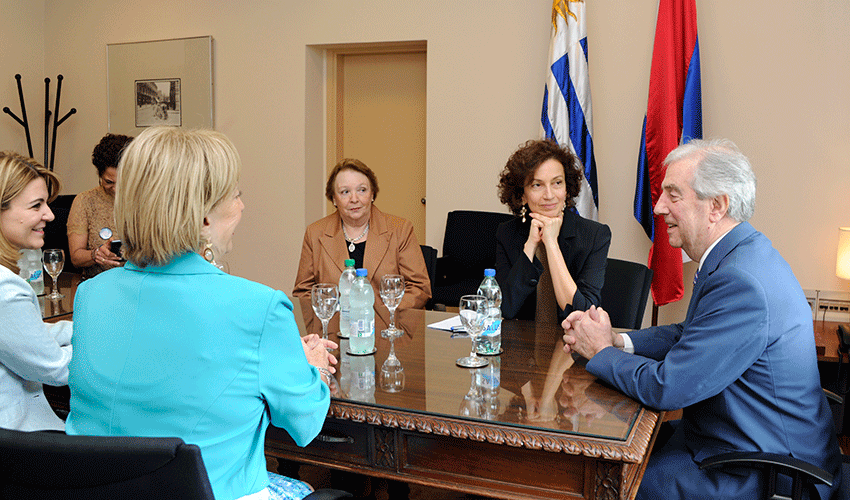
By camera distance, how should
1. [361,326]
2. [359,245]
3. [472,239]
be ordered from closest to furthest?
[361,326]
[359,245]
[472,239]

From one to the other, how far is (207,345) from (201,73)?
201 inches

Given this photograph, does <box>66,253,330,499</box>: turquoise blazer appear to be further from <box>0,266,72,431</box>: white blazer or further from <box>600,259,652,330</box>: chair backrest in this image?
<box>600,259,652,330</box>: chair backrest

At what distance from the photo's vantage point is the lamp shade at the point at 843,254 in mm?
3943

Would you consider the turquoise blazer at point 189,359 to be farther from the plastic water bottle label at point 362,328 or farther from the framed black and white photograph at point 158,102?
the framed black and white photograph at point 158,102

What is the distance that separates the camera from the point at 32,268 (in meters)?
3.07

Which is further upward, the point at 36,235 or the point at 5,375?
the point at 36,235

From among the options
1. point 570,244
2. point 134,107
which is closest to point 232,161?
A: point 570,244

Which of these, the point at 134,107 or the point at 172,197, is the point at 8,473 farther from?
the point at 134,107

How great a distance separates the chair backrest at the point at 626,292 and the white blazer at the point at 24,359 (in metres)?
1.97

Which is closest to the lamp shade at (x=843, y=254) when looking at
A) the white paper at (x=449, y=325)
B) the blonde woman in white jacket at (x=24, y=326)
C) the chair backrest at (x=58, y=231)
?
the white paper at (x=449, y=325)

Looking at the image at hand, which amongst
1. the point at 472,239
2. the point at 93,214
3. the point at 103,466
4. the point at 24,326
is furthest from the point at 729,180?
the point at 93,214

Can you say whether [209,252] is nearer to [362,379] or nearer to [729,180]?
[362,379]

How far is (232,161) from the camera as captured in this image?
1346 mm

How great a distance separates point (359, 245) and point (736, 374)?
186cm
